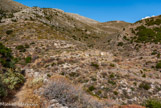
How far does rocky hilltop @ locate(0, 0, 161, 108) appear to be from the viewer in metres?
6.78

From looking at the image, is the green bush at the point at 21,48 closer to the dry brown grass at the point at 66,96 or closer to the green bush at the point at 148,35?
the dry brown grass at the point at 66,96

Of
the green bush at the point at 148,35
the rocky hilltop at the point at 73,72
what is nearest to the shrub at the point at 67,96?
the rocky hilltop at the point at 73,72

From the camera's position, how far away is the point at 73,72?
49.2ft

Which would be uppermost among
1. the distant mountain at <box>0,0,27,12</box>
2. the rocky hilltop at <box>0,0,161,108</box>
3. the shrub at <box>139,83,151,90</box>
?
the distant mountain at <box>0,0,27,12</box>

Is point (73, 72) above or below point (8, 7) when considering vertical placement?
below

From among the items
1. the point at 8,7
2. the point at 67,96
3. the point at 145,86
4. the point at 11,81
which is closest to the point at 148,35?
the point at 145,86

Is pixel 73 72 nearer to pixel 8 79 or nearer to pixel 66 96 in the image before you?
pixel 8 79

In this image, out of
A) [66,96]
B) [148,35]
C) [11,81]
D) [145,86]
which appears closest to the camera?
[66,96]

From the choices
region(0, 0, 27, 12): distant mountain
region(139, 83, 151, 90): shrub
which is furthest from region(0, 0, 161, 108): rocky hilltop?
region(0, 0, 27, 12): distant mountain

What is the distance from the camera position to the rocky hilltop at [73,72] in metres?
6.78

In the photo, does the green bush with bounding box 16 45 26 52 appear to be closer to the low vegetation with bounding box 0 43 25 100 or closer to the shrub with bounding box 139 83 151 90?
the low vegetation with bounding box 0 43 25 100

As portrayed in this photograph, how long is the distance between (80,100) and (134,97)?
25.9ft

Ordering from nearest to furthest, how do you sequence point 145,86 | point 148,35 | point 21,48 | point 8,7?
point 145,86
point 21,48
point 148,35
point 8,7

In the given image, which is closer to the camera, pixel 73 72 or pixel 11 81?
pixel 11 81
